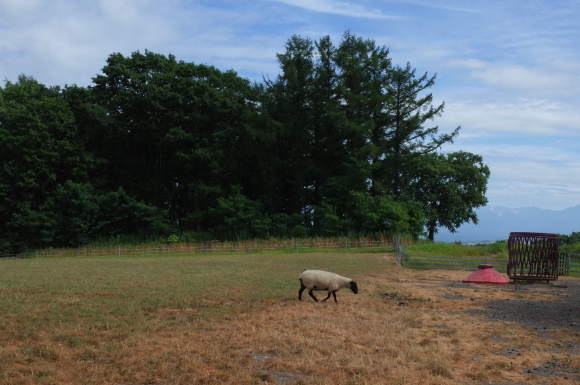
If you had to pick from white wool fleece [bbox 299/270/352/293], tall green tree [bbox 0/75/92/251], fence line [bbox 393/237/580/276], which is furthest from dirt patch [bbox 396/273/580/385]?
tall green tree [bbox 0/75/92/251]

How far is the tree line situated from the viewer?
50719mm

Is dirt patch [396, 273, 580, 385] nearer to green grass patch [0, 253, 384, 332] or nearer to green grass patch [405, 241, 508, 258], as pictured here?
green grass patch [0, 253, 384, 332]

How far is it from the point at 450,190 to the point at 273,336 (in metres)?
50.2

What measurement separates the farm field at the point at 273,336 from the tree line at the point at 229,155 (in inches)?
1327

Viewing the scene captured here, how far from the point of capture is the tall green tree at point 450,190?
57281 millimetres

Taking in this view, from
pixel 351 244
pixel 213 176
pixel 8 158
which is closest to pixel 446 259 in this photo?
pixel 351 244

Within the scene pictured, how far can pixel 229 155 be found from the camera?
185ft

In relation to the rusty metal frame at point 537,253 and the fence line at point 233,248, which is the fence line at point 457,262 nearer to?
the rusty metal frame at point 537,253

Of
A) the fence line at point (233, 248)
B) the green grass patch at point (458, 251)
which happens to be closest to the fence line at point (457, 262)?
the green grass patch at point (458, 251)

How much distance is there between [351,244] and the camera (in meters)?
44.4

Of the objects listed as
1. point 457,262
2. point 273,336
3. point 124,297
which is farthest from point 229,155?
point 273,336

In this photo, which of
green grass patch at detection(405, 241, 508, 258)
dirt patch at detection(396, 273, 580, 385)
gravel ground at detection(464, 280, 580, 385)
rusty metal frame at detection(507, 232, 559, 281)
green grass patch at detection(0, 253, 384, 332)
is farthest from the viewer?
green grass patch at detection(405, 241, 508, 258)

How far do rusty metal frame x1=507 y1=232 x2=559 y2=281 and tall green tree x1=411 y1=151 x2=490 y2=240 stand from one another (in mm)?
34274

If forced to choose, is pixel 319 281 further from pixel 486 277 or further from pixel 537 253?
pixel 537 253
